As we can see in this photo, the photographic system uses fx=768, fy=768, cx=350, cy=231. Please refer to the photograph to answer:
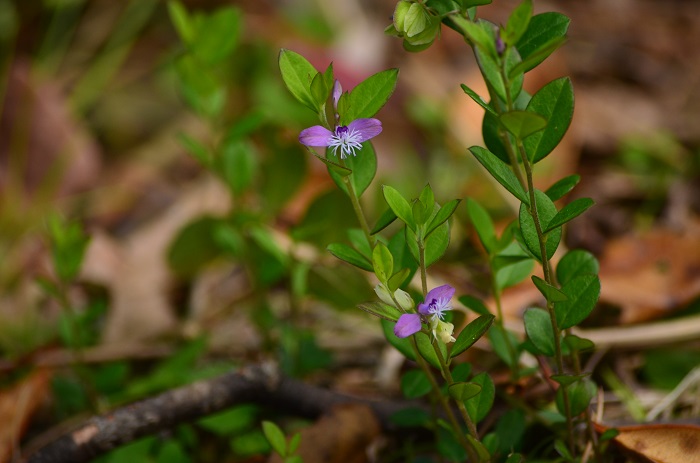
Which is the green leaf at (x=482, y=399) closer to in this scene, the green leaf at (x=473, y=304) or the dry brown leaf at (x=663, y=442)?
the green leaf at (x=473, y=304)

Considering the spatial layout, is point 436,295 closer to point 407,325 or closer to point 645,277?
point 407,325

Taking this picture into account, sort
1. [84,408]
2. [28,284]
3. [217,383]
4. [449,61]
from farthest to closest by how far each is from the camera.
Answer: [449,61]
[28,284]
[84,408]
[217,383]

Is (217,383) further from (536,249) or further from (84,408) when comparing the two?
(536,249)

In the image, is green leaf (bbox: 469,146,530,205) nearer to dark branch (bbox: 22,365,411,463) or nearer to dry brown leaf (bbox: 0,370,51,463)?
dark branch (bbox: 22,365,411,463)

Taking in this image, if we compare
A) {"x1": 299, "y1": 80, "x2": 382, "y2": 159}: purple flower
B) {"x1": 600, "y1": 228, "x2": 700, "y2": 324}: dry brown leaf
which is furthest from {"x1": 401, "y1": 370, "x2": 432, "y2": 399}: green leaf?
{"x1": 600, "y1": 228, "x2": 700, "y2": 324}: dry brown leaf

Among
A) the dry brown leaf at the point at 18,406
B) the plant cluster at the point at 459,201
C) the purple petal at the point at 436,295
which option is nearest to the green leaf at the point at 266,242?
the plant cluster at the point at 459,201

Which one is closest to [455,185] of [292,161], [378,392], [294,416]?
[292,161]

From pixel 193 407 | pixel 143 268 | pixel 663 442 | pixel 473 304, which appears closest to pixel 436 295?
pixel 473 304

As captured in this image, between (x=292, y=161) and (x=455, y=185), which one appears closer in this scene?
(x=292, y=161)
